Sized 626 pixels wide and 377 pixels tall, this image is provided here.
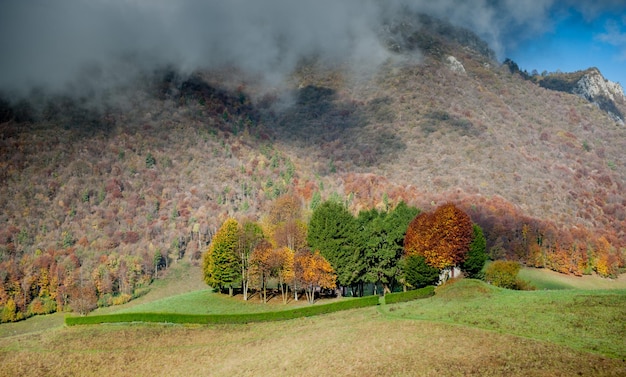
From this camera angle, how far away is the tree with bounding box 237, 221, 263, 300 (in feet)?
266

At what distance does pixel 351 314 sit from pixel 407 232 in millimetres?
28585

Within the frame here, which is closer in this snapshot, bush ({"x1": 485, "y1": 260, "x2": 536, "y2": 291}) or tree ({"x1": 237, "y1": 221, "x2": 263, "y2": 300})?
tree ({"x1": 237, "y1": 221, "x2": 263, "y2": 300})

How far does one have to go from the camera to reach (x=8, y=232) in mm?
186875

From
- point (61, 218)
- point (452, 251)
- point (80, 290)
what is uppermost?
point (61, 218)

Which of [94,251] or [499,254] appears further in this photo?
[94,251]

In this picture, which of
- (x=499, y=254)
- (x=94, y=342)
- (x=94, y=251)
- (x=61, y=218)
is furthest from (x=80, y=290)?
(x=499, y=254)

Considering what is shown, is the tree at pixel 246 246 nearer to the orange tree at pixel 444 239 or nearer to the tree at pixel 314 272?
the tree at pixel 314 272

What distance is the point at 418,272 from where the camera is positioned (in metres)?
77.8

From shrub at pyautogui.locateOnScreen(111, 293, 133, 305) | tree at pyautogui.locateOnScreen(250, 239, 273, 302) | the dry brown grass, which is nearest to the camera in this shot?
the dry brown grass

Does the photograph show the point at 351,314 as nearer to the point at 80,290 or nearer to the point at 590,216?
the point at 80,290

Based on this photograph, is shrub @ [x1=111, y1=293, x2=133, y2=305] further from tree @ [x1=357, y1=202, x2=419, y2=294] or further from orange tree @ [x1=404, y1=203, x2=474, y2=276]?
orange tree @ [x1=404, y1=203, x2=474, y2=276]

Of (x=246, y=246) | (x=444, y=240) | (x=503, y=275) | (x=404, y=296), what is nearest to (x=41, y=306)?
(x=246, y=246)

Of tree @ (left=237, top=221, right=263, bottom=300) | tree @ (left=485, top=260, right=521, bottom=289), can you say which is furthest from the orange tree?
tree @ (left=237, top=221, right=263, bottom=300)

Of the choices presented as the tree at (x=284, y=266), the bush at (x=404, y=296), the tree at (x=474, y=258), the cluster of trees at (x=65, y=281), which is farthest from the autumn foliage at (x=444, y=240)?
the cluster of trees at (x=65, y=281)
